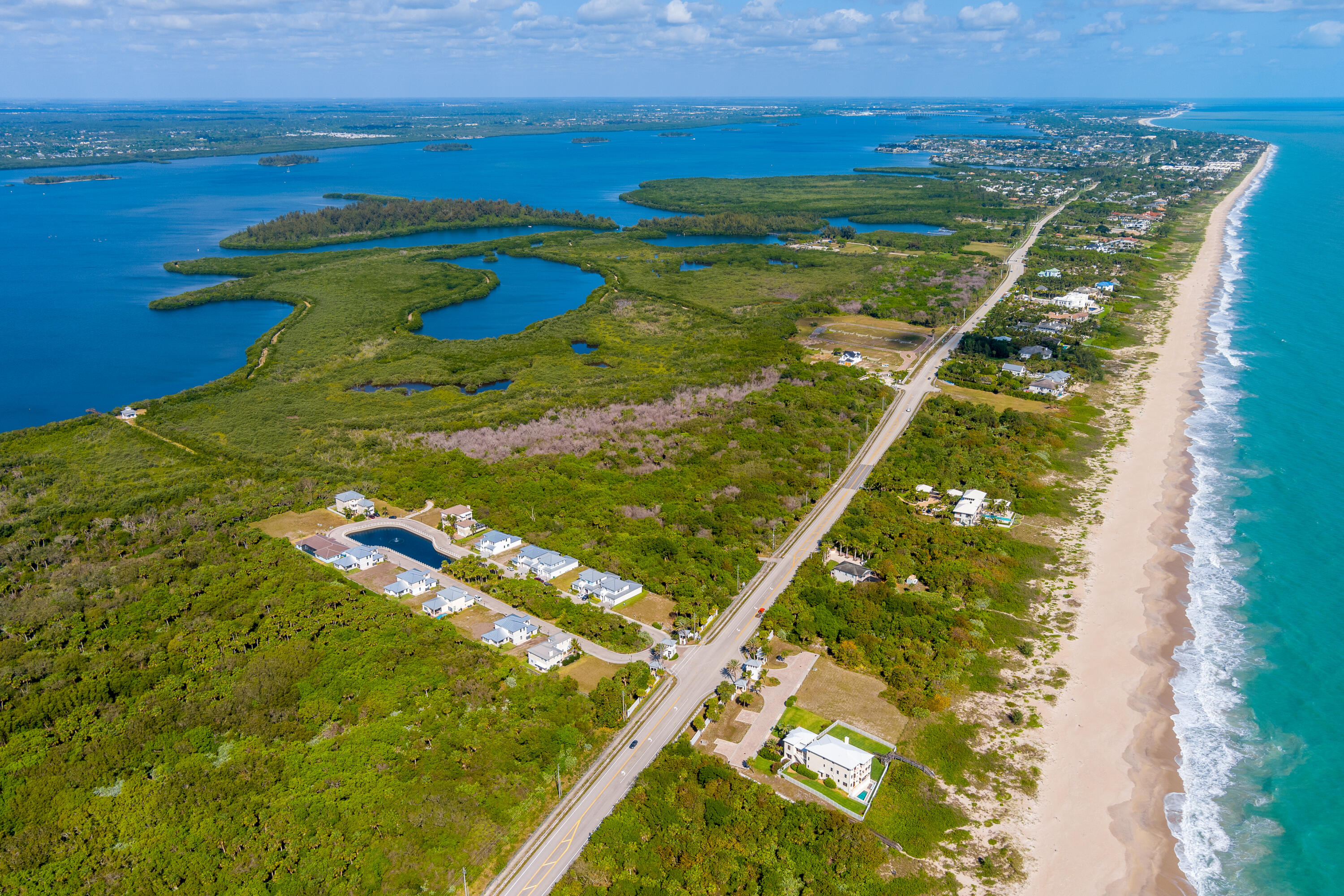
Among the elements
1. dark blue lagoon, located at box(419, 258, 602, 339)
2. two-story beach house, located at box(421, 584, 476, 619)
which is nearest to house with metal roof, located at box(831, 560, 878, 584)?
two-story beach house, located at box(421, 584, 476, 619)

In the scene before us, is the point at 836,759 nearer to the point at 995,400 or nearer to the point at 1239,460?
the point at 1239,460

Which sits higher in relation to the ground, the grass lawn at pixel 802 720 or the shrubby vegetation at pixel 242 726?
the shrubby vegetation at pixel 242 726

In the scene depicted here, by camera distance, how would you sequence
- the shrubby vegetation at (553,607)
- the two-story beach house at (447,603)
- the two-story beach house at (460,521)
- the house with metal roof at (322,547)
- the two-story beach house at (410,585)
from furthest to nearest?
the two-story beach house at (460,521) < the house with metal roof at (322,547) < the two-story beach house at (410,585) < the two-story beach house at (447,603) < the shrubby vegetation at (553,607)

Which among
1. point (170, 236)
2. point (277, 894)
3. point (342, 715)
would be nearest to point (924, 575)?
point (342, 715)

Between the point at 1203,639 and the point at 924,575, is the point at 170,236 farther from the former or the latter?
the point at 1203,639

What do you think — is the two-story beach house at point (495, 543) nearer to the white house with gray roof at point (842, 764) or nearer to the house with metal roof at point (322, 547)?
the house with metal roof at point (322, 547)

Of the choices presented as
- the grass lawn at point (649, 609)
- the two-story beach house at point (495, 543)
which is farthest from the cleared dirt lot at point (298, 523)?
the grass lawn at point (649, 609)
